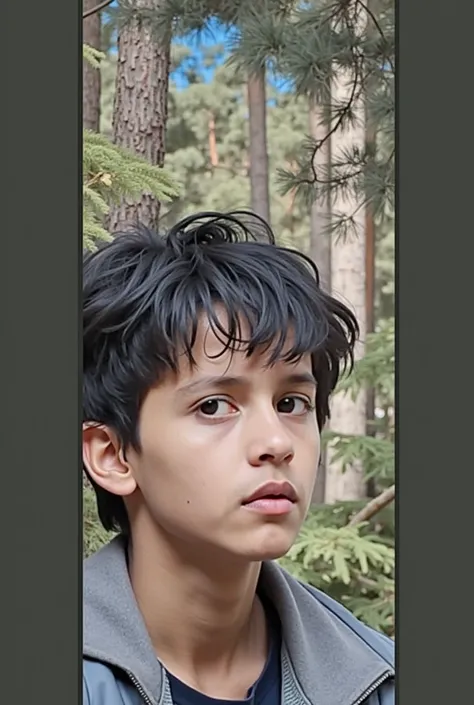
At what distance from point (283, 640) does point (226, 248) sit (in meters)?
0.36

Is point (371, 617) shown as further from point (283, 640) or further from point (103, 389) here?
point (103, 389)

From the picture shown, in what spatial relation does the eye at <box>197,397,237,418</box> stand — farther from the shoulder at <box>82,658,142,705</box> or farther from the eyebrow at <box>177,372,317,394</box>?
the shoulder at <box>82,658,142,705</box>

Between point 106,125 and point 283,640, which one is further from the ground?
point 106,125

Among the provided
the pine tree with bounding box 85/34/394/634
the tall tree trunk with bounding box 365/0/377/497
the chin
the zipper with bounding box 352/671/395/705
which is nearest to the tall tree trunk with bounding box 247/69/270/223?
the pine tree with bounding box 85/34/394/634

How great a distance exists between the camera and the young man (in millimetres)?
816

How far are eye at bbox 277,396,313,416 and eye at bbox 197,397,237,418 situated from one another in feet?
0.15

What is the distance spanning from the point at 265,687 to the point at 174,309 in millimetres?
349

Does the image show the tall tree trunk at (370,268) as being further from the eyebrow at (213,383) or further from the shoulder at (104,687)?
the shoulder at (104,687)

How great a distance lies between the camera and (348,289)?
1084 mm

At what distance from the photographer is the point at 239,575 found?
2.82ft

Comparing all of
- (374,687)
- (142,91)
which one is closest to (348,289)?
(142,91)

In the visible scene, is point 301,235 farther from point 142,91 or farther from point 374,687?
point 374,687

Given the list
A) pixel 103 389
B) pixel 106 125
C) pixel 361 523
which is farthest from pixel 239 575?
pixel 106 125

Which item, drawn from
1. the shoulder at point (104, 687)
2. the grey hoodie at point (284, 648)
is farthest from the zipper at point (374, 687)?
the shoulder at point (104, 687)
